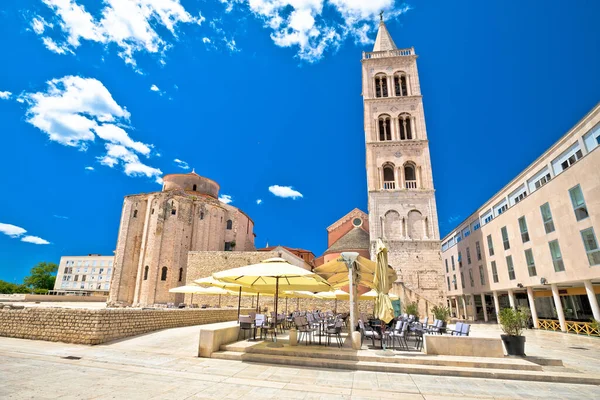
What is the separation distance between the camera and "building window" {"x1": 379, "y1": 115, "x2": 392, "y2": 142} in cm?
3032

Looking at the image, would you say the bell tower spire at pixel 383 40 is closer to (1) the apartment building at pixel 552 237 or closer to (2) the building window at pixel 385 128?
(2) the building window at pixel 385 128

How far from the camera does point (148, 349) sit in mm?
9258

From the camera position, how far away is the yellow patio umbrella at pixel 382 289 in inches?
327

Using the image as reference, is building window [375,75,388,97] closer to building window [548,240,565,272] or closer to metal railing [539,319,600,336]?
building window [548,240,565,272]

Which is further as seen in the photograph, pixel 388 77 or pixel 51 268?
pixel 51 268

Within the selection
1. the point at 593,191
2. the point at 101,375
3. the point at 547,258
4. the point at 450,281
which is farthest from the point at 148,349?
the point at 450,281

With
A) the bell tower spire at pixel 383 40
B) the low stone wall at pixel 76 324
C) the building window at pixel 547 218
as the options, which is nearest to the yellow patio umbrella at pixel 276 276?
the low stone wall at pixel 76 324

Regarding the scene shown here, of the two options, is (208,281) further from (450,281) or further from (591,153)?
(450,281)

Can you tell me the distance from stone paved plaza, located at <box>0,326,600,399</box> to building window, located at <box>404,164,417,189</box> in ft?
69.6

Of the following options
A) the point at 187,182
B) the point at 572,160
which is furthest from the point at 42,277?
the point at 572,160

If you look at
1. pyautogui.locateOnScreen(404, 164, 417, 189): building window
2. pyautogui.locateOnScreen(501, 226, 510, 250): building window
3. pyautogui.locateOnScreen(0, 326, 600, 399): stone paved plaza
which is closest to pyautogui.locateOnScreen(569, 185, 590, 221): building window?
pyautogui.locateOnScreen(501, 226, 510, 250): building window

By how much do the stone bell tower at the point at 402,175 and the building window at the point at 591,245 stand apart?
1017 centimetres

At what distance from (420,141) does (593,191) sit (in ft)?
50.2

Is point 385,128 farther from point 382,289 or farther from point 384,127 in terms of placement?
point 382,289
